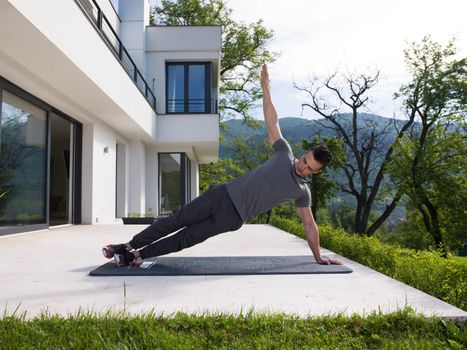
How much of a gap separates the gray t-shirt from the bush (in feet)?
3.93

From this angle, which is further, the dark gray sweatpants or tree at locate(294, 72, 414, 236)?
tree at locate(294, 72, 414, 236)

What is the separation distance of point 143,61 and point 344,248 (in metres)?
10.8

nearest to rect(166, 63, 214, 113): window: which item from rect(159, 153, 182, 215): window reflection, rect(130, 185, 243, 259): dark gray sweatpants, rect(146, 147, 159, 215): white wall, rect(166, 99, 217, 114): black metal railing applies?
rect(166, 99, 217, 114): black metal railing

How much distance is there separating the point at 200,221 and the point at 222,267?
51cm

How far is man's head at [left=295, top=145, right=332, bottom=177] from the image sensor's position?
122 inches

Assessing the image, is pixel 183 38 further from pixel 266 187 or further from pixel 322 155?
pixel 322 155

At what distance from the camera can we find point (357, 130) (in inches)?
805

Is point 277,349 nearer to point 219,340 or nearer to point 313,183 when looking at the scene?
point 219,340

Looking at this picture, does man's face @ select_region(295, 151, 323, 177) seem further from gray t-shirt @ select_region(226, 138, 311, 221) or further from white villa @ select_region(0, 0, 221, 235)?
white villa @ select_region(0, 0, 221, 235)

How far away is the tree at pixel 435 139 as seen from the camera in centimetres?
1688

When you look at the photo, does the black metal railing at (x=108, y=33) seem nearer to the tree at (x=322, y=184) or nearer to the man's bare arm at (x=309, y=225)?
the man's bare arm at (x=309, y=225)

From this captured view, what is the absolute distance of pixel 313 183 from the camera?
68.4 ft

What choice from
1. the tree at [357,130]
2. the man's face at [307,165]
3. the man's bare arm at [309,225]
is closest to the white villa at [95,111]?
the man's face at [307,165]

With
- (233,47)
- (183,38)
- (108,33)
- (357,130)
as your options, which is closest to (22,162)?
(108,33)
